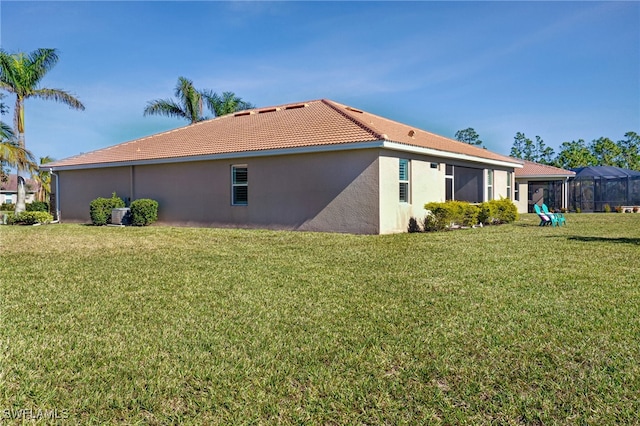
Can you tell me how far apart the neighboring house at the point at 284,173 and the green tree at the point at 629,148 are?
143ft

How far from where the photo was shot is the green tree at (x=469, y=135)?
212 feet

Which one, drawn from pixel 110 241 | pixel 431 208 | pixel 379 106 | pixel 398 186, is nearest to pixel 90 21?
pixel 110 241

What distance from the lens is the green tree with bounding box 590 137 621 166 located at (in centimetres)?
5556

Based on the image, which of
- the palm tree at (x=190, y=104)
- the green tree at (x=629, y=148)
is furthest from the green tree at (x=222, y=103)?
the green tree at (x=629, y=148)

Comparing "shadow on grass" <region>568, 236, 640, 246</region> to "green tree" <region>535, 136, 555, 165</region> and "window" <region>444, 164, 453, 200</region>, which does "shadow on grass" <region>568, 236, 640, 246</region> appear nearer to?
"window" <region>444, 164, 453, 200</region>

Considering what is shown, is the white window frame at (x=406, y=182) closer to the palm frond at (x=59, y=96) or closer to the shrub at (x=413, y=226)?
the shrub at (x=413, y=226)

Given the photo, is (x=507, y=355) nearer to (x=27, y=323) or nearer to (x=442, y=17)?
(x=27, y=323)

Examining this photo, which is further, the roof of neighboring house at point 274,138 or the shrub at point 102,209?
the shrub at point 102,209

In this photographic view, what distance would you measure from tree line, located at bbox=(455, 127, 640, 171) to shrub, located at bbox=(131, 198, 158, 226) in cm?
4838

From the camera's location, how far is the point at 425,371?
381 cm

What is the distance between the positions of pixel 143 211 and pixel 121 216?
1243mm

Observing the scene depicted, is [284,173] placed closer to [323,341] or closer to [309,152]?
[309,152]

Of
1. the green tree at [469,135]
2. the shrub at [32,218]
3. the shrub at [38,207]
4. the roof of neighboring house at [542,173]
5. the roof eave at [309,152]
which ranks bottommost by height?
the shrub at [32,218]

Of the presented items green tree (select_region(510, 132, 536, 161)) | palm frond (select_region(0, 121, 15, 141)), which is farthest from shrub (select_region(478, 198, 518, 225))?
green tree (select_region(510, 132, 536, 161))
